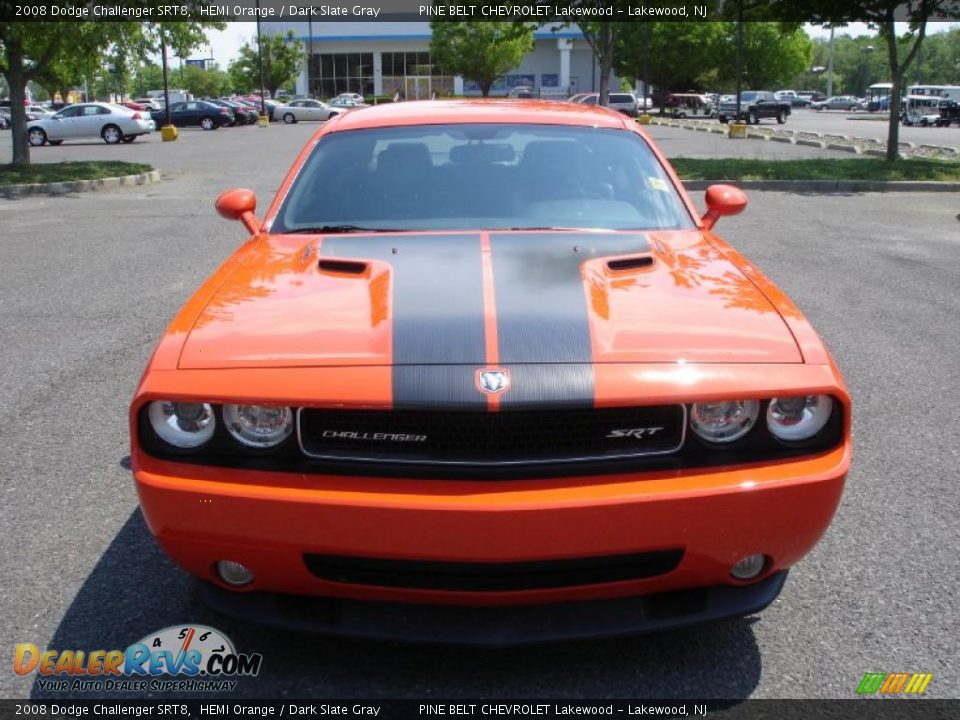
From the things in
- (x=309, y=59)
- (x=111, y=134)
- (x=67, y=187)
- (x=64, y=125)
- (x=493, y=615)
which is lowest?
(x=493, y=615)

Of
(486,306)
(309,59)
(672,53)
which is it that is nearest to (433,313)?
(486,306)

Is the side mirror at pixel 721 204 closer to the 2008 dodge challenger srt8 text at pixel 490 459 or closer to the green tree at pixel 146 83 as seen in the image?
the 2008 dodge challenger srt8 text at pixel 490 459

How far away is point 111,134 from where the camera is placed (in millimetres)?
32500

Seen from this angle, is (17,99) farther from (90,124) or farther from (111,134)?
(90,124)

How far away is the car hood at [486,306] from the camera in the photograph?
236 cm

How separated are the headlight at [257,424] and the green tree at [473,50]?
6146 cm

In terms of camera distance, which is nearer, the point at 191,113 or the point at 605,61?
the point at 605,61

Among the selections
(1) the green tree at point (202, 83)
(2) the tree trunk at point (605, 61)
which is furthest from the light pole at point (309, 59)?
(2) the tree trunk at point (605, 61)

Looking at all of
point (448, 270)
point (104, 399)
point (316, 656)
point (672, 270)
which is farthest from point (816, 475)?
point (104, 399)

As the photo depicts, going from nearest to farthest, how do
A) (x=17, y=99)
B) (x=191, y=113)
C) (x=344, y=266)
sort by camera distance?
1. (x=344, y=266)
2. (x=17, y=99)
3. (x=191, y=113)

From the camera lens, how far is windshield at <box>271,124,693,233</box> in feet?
11.6

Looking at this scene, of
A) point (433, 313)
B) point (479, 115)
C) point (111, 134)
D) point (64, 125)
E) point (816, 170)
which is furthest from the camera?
point (111, 134)

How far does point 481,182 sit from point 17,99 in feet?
57.1

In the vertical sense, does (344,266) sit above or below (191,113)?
below
